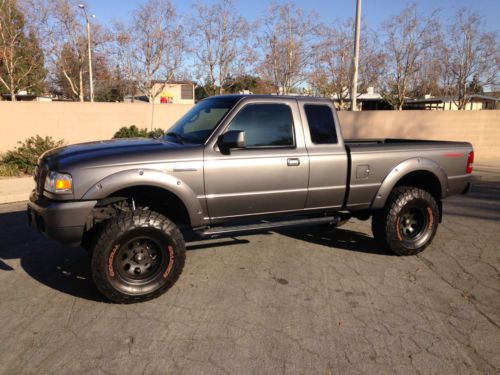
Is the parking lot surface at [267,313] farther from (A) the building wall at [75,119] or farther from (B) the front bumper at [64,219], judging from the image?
(A) the building wall at [75,119]

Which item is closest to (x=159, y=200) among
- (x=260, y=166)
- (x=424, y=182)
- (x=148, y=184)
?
(x=148, y=184)

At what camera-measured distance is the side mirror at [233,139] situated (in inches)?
152

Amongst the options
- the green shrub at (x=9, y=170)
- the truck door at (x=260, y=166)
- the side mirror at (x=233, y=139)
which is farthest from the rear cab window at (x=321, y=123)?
the green shrub at (x=9, y=170)

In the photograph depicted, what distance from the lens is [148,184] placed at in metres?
3.71

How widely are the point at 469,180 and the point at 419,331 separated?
304cm

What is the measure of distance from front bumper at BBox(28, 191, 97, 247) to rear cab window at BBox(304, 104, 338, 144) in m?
2.48

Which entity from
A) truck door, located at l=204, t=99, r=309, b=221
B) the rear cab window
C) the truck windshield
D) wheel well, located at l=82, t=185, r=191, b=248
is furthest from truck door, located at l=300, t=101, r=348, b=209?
wheel well, located at l=82, t=185, r=191, b=248

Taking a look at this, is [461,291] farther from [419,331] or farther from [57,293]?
[57,293]

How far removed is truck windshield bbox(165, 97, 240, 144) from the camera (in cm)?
423

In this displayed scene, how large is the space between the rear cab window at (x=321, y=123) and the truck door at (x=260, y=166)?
0.18 meters

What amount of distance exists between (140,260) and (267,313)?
51.1 inches

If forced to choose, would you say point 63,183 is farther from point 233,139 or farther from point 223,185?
point 233,139

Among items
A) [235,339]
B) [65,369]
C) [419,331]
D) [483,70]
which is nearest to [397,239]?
[419,331]

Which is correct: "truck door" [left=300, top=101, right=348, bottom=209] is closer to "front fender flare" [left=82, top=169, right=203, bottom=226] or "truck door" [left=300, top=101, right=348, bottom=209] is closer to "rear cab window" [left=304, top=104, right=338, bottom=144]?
"rear cab window" [left=304, top=104, right=338, bottom=144]
